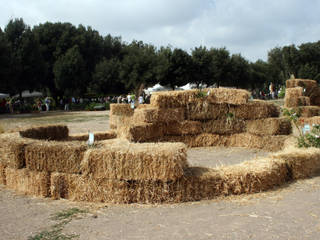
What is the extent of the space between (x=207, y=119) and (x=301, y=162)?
5.67 m

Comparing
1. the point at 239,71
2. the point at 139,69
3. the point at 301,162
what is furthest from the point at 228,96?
the point at 239,71

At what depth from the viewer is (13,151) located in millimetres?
6645

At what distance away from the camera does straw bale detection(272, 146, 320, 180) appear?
7.08 m

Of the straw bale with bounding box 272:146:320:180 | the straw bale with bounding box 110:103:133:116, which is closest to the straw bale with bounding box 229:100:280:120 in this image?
the straw bale with bounding box 272:146:320:180

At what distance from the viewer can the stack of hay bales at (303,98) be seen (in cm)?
1881

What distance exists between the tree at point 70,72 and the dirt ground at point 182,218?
47.2 m

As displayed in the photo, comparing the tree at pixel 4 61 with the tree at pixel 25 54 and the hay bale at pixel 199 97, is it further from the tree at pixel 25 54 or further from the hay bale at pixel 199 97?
the hay bale at pixel 199 97

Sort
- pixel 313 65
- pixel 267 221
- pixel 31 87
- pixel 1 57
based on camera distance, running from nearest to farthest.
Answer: pixel 267 221
pixel 1 57
pixel 31 87
pixel 313 65

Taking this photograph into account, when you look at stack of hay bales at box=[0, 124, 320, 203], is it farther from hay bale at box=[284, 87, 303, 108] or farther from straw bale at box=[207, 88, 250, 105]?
hay bale at box=[284, 87, 303, 108]

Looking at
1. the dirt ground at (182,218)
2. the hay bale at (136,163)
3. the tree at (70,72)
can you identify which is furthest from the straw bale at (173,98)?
the tree at (70,72)

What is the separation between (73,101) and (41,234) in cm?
4780

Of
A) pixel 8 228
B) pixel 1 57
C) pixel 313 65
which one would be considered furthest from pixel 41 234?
pixel 313 65

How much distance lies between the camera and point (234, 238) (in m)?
4.25

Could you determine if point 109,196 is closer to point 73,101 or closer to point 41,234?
point 41,234
